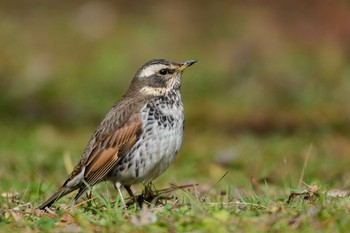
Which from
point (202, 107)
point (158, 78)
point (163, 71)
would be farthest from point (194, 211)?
point (202, 107)

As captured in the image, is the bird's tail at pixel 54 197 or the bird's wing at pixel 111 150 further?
the bird's wing at pixel 111 150

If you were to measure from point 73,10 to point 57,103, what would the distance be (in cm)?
697

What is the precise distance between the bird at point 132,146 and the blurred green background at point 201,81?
687mm

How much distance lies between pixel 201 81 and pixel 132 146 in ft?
31.7

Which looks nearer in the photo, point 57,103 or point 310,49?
point 57,103

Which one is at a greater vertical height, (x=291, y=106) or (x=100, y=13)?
(x=100, y=13)

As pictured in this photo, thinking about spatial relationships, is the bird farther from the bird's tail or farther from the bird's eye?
the bird's eye

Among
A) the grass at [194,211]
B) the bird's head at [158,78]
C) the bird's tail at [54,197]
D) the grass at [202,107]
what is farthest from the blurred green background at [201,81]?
the bird's head at [158,78]

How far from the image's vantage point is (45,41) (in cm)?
2039


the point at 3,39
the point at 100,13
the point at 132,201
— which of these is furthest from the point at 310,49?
the point at 132,201

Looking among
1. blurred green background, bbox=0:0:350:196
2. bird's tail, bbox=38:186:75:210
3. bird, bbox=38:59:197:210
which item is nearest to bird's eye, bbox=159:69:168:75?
bird, bbox=38:59:197:210

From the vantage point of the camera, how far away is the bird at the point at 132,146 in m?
7.58

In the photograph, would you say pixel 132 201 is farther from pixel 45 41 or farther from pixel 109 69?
pixel 45 41

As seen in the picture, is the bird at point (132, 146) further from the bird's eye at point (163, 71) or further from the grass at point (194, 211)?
the bird's eye at point (163, 71)
